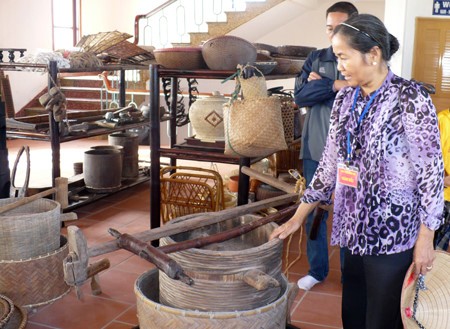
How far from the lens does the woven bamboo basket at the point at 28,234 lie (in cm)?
293

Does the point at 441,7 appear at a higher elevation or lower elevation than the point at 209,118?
higher

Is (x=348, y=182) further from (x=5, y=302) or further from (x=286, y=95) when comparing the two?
(x=286, y=95)

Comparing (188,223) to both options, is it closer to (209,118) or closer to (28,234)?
(28,234)

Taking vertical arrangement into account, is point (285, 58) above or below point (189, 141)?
above

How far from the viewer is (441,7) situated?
6.10 meters

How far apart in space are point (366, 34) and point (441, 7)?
4919mm

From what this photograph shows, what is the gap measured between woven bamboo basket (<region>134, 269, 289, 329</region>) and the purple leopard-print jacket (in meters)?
0.35

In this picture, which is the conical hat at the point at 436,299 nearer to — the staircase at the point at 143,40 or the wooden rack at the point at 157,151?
the wooden rack at the point at 157,151

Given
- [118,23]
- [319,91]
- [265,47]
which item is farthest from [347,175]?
[118,23]

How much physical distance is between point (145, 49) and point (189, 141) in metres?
1.99

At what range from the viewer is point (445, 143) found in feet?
9.38

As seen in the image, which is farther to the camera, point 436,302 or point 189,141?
point 189,141

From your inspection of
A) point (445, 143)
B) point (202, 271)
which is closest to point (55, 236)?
point (202, 271)

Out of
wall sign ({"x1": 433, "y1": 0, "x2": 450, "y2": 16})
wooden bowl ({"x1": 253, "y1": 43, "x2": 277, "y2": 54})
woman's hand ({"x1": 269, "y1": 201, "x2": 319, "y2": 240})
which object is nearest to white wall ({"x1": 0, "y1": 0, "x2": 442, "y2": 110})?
wall sign ({"x1": 433, "y1": 0, "x2": 450, "y2": 16})
